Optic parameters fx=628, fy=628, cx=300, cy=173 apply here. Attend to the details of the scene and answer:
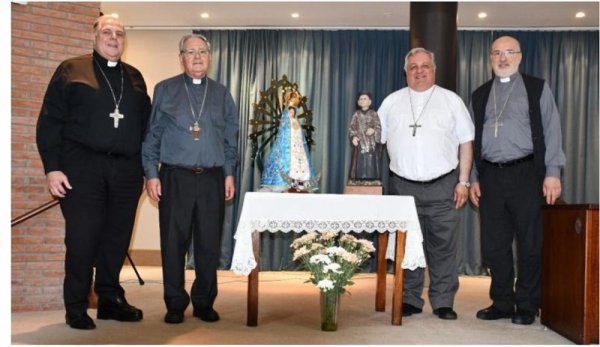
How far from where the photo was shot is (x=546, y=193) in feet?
12.2

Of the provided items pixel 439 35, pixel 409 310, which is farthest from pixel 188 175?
pixel 439 35

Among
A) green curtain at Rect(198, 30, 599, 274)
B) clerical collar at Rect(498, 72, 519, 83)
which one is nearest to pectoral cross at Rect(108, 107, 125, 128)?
clerical collar at Rect(498, 72, 519, 83)

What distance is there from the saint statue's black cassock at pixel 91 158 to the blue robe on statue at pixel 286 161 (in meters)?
0.88

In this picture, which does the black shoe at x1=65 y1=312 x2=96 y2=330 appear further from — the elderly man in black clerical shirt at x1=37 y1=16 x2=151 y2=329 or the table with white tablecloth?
the table with white tablecloth

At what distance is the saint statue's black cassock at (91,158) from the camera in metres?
3.48

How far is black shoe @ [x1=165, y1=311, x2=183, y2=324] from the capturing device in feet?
11.9

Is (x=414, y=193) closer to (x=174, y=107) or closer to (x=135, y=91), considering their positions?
(x=174, y=107)

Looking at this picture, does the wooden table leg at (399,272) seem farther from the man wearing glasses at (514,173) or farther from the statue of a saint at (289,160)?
the statue of a saint at (289,160)

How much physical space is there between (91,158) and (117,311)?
92 centimetres

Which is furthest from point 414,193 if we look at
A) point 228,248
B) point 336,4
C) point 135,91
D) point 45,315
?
point 228,248

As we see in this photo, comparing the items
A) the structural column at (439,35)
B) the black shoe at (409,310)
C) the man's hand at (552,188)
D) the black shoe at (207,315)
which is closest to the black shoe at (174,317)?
the black shoe at (207,315)

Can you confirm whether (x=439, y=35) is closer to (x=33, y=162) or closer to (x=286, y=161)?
(x=286, y=161)

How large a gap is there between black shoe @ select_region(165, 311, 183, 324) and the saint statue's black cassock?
0.36 meters

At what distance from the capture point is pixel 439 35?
5.55m
